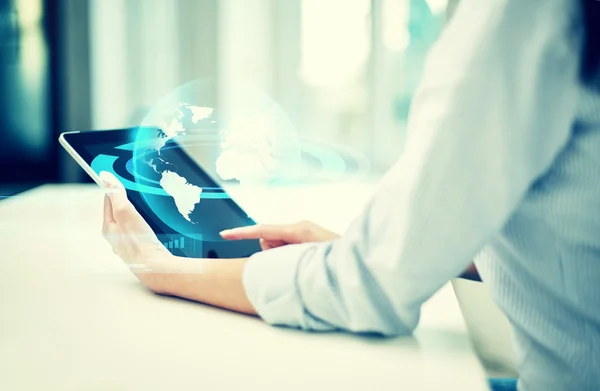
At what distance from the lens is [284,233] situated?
0.55 meters

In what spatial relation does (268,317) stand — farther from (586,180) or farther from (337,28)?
(337,28)

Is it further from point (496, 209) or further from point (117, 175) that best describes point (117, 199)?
point (496, 209)

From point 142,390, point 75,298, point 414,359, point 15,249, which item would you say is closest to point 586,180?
point 414,359

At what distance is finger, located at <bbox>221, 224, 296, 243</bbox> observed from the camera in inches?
21.2

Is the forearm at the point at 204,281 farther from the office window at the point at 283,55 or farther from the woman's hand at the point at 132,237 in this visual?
the office window at the point at 283,55

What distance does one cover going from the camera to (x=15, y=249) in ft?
2.26

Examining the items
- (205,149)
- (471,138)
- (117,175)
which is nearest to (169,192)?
(117,175)

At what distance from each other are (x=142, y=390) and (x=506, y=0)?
32cm

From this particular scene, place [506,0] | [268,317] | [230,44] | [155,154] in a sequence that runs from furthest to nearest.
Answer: [230,44], [155,154], [268,317], [506,0]

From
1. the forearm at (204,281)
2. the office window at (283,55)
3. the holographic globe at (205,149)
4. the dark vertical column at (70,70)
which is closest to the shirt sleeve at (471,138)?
the forearm at (204,281)

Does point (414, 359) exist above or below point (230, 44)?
below

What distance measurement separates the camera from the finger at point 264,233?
1.77 ft

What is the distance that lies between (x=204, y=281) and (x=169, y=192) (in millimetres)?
143

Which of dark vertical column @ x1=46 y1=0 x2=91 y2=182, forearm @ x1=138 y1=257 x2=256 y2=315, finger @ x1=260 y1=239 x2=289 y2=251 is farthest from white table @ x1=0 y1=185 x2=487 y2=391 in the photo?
dark vertical column @ x1=46 y1=0 x2=91 y2=182
